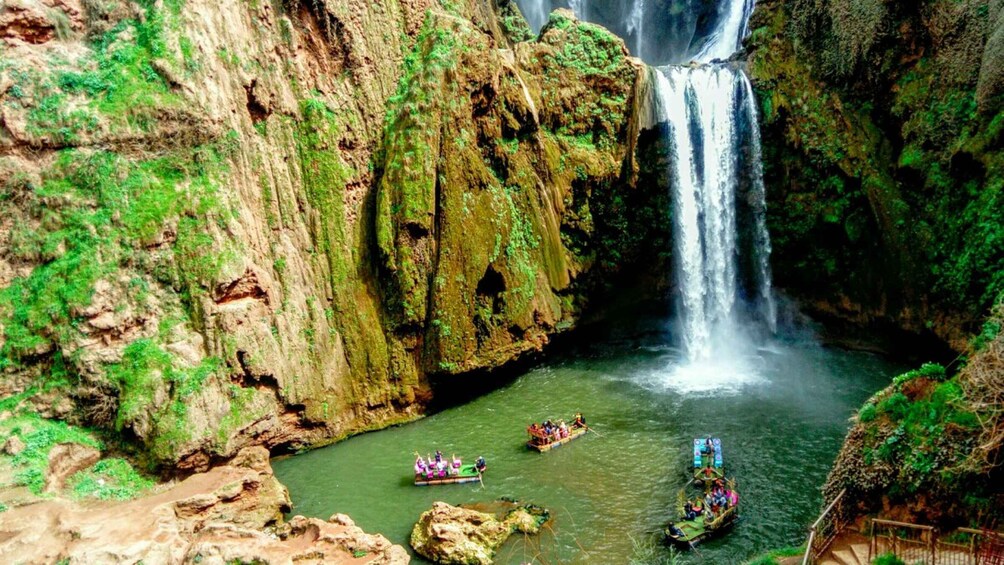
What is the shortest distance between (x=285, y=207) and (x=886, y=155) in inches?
1009

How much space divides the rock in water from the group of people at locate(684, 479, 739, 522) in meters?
4.08

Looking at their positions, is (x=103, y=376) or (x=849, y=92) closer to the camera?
(x=103, y=376)

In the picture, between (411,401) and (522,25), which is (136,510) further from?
(522,25)

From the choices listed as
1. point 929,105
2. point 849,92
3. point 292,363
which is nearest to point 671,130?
point 849,92

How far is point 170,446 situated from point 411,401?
9.11 meters

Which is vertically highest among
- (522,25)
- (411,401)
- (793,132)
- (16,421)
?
(522,25)

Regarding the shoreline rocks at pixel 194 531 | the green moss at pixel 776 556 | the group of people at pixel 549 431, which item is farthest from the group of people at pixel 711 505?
the shoreline rocks at pixel 194 531

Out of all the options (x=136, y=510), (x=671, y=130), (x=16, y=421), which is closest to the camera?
(x=136, y=510)

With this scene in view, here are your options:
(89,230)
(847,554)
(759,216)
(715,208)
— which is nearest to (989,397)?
(847,554)

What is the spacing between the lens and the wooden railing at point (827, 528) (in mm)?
11891

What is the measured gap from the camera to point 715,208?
29562 millimetres

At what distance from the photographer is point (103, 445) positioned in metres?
18.0

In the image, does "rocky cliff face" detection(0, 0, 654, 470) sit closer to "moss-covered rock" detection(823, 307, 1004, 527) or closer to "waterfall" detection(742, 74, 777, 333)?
"waterfall" detection(742, 74, 777, 333)

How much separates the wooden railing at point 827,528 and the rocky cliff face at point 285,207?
15070 mm
